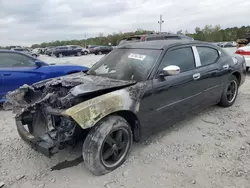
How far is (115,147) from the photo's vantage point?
3018 millimetres

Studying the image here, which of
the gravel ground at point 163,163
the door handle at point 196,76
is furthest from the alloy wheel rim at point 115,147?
the door handle at point 196,76

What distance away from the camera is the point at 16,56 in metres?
5.95

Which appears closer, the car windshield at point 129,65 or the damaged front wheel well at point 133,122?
the damaged front wheel well at point 133,122

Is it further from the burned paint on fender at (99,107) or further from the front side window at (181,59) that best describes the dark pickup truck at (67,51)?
the burned paint on fender at (99,107)

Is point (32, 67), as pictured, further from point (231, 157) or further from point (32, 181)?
point (231, 157)

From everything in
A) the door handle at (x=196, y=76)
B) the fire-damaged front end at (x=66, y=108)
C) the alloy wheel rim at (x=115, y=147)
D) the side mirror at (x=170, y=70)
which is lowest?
the alloy wheel rim at (x=115, y=147)

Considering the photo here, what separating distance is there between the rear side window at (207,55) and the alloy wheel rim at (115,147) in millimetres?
2130

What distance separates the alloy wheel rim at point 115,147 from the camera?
2941mm

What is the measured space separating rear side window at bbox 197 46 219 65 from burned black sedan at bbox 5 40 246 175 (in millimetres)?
21

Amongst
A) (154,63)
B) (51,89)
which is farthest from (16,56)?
(154,63)

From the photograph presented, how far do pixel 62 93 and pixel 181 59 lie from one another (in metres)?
1.98

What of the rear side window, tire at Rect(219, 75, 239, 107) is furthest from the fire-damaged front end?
tire at Rect(219, 75, 239, 107)

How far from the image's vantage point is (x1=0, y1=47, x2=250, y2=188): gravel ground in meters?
2.78

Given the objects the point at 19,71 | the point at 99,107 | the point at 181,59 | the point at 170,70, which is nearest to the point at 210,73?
the point at 181,59
